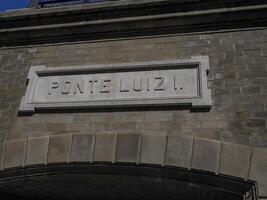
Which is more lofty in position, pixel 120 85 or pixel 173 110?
pixel 120 85

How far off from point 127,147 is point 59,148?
39.5 inches

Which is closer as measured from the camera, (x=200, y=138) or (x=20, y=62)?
(x=200, y=138)

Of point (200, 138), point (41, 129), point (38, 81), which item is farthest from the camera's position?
point (38, 81)

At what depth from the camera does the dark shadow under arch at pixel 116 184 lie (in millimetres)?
4547

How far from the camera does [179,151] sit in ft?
15.1

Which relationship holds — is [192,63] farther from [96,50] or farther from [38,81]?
[38,81]

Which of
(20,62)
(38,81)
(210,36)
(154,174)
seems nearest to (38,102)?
(38,81)

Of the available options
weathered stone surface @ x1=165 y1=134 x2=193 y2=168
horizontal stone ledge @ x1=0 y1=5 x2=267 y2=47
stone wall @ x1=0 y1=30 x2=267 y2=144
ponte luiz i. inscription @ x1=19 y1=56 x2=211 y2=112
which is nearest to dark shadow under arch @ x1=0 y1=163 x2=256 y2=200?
weathered stone surface @ x1=165 y1=134 x2=193 y2=168

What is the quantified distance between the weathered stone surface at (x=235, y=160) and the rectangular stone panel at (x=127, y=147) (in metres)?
1.15

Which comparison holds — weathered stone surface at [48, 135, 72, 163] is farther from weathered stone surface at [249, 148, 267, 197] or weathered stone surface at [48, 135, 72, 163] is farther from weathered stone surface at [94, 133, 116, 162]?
weathered stone surface at [249, 148, 267, 197]

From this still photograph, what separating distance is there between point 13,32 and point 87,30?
1.40 m

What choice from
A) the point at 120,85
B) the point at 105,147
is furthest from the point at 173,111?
the point at 105,147

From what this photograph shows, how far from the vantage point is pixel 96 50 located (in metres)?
5.91

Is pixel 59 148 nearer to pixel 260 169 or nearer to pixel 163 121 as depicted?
pixel 163 121
